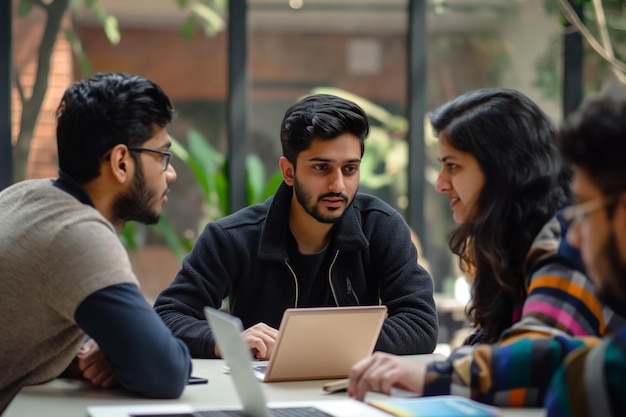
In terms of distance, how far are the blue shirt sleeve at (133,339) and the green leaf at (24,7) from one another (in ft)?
9.75

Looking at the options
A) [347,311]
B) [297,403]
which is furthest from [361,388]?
[347,311]

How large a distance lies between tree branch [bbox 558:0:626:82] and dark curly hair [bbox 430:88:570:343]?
266 cm

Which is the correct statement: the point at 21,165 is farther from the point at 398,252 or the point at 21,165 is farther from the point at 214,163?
the point at 398,252

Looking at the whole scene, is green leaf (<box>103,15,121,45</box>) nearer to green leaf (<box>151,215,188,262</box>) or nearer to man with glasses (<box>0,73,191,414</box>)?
green leaf (<box>151,215,188,262</box>)

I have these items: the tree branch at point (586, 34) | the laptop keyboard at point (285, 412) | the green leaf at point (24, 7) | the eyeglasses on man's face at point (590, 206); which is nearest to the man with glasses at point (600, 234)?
the eyeglasses on man's face at point (590, 206)

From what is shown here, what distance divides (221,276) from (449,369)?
1.12 meters

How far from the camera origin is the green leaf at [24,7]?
4473mm

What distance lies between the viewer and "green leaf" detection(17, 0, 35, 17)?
4473 mm

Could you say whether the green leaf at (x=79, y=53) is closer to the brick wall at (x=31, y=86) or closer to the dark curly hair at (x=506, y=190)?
the brick wall at (x=31, y=86)

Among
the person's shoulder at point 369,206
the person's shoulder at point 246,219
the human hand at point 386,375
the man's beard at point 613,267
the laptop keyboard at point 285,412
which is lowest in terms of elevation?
the laptop keyboard at point 285,412

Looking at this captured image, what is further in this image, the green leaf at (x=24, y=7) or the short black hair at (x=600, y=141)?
the green leaf at (x=24, y=7)

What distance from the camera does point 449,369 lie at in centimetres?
170

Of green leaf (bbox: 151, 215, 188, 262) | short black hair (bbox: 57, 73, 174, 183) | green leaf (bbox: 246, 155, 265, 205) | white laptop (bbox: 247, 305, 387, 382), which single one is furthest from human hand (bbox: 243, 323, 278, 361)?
green leaf (bbox: 151, 215, 188, 262)

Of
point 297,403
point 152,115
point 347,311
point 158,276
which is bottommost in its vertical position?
point 158,276
